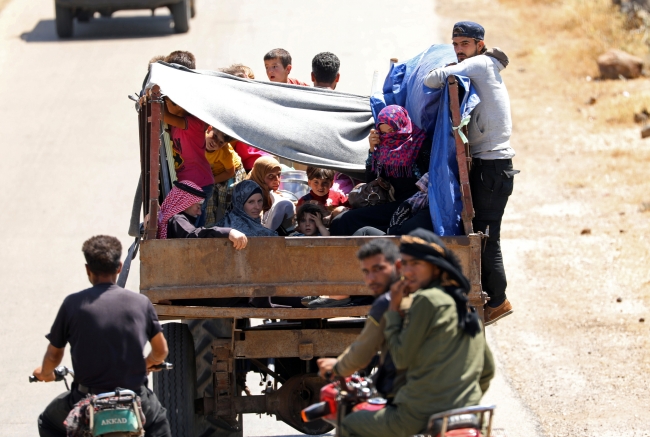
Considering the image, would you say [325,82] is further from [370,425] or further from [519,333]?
[370,425]

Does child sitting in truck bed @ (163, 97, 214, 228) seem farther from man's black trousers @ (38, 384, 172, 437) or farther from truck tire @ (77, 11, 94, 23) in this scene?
truck tire @ (77, 11, 94, 23)

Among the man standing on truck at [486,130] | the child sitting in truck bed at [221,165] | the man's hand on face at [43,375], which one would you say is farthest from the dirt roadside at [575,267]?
the man's hand on face at [43,375]

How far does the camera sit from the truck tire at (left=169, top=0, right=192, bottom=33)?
20.5 meters

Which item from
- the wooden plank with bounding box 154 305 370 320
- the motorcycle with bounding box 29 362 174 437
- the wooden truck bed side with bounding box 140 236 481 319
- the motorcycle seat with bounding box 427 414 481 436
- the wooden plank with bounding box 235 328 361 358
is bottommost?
the wooden plank with bounding box 235 328 361 358

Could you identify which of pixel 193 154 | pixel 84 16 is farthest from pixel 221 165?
pixel 84 16

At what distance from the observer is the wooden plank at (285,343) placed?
20.3ft

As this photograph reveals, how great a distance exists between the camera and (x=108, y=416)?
4.86 meters

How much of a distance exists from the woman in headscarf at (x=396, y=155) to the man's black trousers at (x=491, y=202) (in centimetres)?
37

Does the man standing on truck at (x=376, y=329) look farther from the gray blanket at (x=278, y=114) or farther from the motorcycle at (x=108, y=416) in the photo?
the gray blanket at (x=278, y=114)

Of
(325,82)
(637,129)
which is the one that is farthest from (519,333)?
(637,129)

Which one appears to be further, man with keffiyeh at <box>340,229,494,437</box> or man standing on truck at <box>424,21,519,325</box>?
man standing on truck at <box>424,21,519,325</box>

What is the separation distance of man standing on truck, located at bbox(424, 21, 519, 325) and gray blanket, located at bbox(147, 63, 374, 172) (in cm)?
85

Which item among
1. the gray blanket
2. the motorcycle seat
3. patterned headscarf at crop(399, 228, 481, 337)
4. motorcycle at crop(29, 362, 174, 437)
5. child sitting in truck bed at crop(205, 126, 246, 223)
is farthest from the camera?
child sitting in truck bed at crop(205, 126, 246, 223)

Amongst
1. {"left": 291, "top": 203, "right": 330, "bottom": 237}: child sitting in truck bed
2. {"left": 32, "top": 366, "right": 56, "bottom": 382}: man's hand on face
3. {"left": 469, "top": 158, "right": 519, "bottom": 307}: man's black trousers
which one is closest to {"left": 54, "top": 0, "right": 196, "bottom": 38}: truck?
{"left": 291, "top": 203, "right": 330, "bottom": 237}: child sitting in truck bed
